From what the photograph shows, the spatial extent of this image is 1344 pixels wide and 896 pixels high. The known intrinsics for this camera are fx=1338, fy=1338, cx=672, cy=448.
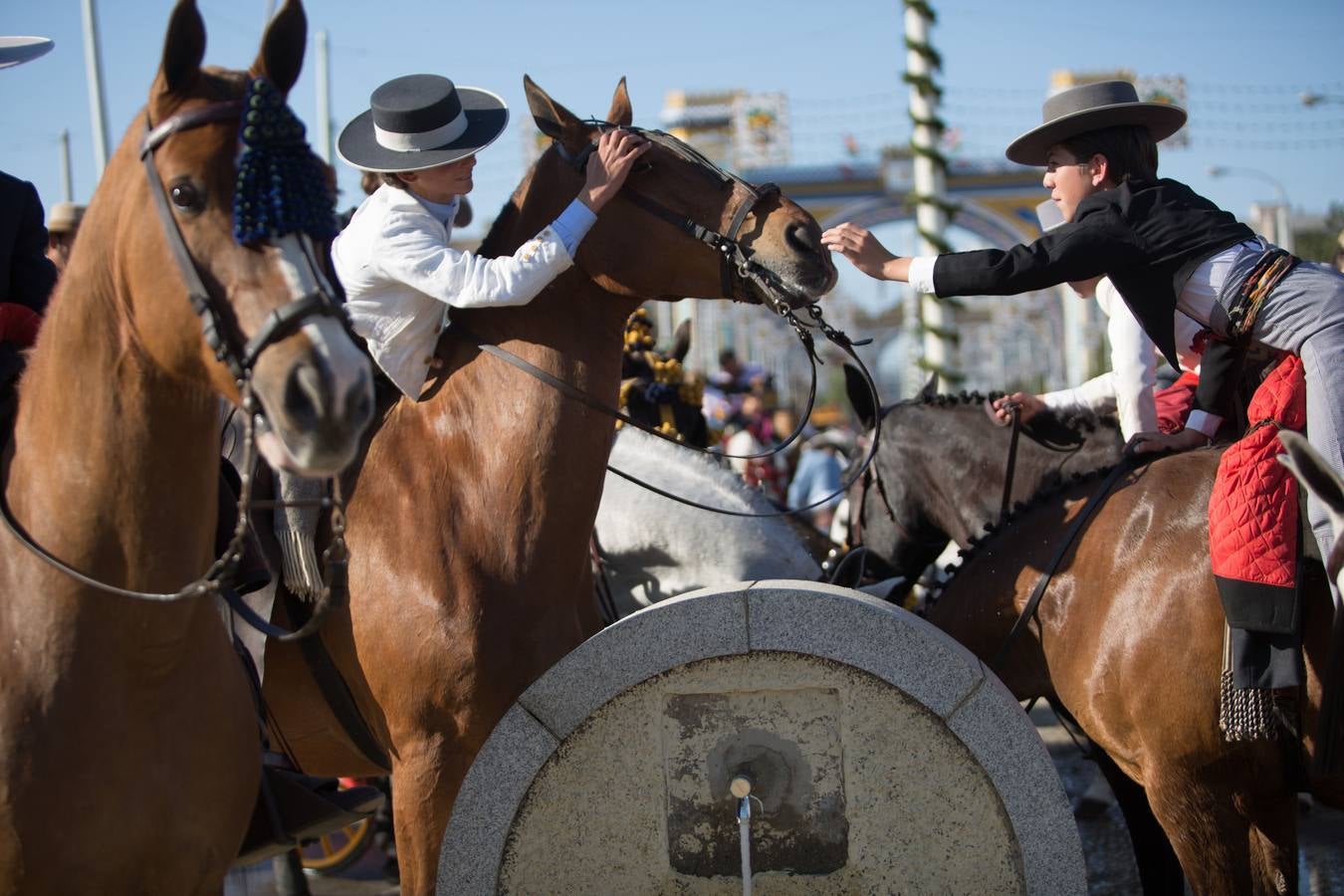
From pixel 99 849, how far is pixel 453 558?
115 centimetres

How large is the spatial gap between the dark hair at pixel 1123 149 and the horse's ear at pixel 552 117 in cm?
145

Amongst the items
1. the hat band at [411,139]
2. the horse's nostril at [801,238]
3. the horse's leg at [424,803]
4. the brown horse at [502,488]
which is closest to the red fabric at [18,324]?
the brown horse at [502,488]

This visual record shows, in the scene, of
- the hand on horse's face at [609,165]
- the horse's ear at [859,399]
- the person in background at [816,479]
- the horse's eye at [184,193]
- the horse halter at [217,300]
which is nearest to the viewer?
the horse halter at [217,300]

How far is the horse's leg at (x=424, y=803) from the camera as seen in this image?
3258mm

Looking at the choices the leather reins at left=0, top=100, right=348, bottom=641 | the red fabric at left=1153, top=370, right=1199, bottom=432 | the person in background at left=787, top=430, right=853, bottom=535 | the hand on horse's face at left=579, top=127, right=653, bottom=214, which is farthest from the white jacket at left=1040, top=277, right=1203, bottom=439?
the person in background at left=787, top=430, right=853, bottom=535

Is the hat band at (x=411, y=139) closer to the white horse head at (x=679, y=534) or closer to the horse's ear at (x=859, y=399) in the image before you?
the white horse head at (x=679, y=534)

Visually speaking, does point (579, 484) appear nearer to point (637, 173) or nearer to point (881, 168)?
point (637, 173)

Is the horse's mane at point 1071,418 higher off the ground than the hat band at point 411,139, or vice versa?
the hat band at point 411,139

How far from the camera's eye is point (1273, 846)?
359 centimetres

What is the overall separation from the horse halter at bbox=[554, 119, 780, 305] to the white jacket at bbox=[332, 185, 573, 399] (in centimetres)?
32

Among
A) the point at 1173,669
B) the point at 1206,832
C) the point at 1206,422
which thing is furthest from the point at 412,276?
the point at 1206,832

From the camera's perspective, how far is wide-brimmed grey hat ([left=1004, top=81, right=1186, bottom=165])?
377cm

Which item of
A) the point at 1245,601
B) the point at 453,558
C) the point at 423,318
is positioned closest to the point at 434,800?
the point at 453,558

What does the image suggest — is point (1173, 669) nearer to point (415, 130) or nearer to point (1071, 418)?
point (1071, 418)
